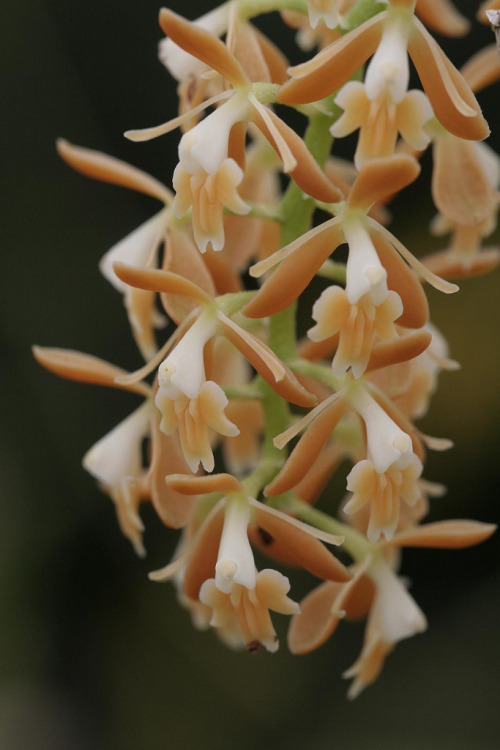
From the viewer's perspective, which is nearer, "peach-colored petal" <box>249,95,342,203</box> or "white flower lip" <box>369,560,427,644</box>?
"peach-colored petal" <box>249,95,342,203</box>

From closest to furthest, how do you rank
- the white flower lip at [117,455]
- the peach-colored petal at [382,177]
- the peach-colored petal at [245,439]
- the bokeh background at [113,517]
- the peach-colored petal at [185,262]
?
the peach-colored petal at [382,177] < the peach-colored petal at [185,262] < the white flower lip at [117,455] < the peach-colored petal at [245,439] < the bokeh background at [113,517]

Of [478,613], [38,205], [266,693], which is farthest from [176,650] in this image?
[38,205]

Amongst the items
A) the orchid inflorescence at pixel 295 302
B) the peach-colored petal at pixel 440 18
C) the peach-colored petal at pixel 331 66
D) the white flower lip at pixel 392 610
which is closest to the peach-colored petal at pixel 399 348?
the orchid inflorescence at pixel 295 302

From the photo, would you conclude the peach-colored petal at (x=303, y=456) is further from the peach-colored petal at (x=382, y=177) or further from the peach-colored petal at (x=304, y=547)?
the peach-colored petal at (x=382, y=177)

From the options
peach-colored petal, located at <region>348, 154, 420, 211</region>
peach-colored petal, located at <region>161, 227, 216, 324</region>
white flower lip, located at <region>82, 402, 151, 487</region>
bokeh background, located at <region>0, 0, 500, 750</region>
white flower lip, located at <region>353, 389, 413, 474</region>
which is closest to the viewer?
peach-colored petal, located at <region>348, 154, 420, 211</region>

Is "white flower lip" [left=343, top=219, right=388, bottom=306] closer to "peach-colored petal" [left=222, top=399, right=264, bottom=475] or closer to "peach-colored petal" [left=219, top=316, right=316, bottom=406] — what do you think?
"peach-colored petal" [left=219, top=316, right=316, bottom=406]

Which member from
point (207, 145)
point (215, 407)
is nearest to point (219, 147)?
point (207, 145)

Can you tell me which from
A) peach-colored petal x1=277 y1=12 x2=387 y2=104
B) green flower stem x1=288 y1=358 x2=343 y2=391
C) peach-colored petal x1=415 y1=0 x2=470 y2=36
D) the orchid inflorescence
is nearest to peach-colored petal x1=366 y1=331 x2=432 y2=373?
the orchid inflorescence

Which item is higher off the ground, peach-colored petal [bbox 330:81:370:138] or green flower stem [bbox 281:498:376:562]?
peach-colored petal [bbox 330:81:370:138]
